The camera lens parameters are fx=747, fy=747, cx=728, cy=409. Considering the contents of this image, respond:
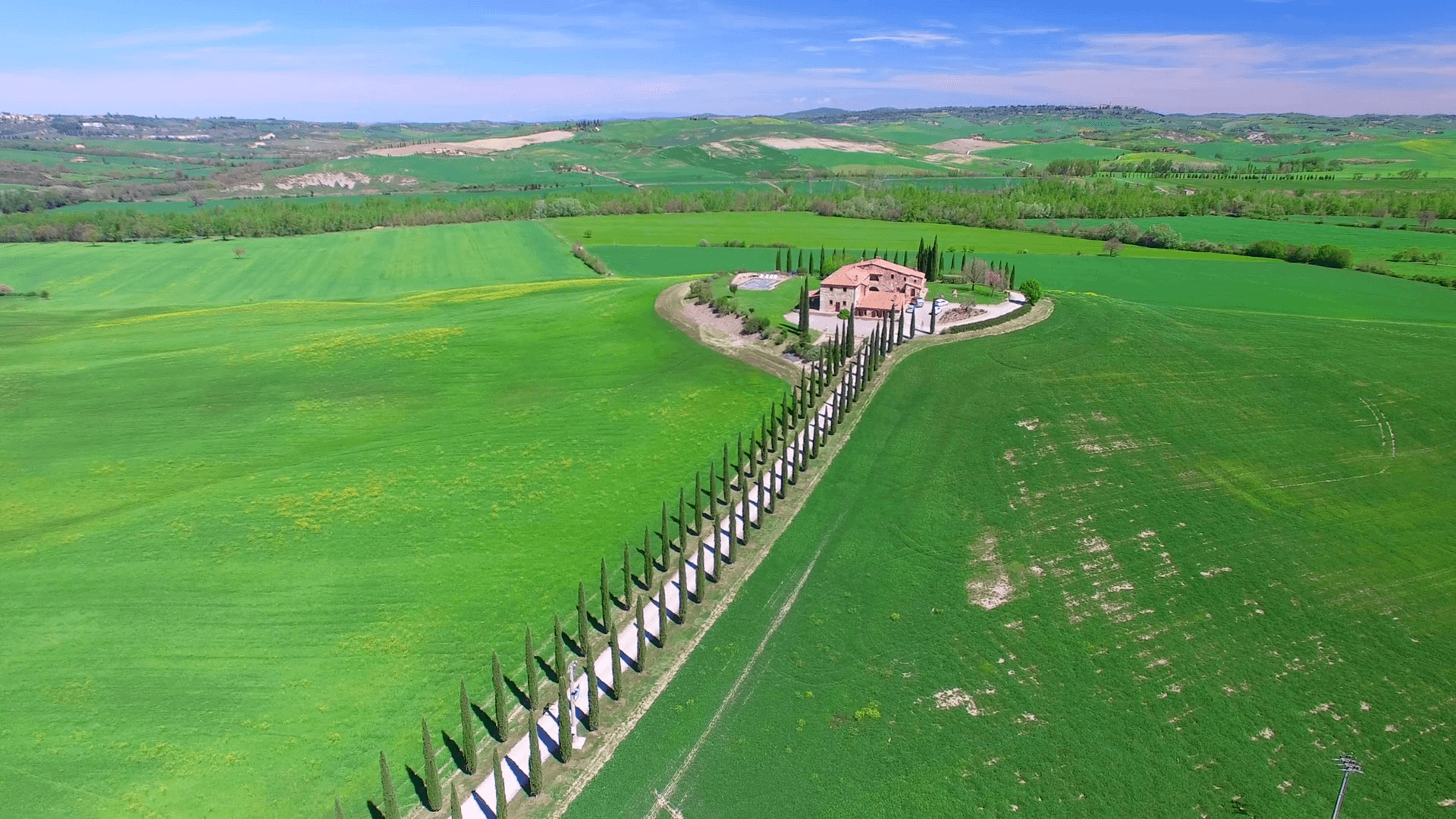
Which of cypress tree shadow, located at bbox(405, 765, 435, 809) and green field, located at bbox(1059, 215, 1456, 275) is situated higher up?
green field, located at bbox(1059, 215, 1456, 275)

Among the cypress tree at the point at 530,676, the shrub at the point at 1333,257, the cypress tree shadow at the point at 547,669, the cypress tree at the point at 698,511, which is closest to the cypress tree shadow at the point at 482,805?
the cypress tree at the point at 530,676

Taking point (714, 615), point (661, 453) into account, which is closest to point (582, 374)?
point (661, 453)

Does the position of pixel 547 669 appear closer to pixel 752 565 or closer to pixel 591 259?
pixel 752 565

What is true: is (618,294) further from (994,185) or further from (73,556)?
(994,185)

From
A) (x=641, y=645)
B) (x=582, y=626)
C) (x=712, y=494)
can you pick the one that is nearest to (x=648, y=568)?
(x=641, y=645)

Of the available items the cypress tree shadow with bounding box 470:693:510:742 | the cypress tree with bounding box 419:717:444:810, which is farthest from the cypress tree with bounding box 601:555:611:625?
the cypress tree with bounding box 419:717:444:810

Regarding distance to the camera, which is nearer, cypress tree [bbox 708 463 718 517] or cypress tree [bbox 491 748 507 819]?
cypress tree [bbox 491 748 507 819]

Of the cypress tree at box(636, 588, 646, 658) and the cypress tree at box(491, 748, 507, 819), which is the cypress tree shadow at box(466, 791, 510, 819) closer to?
the cypress tree at box(491, 748, 507, 819)
